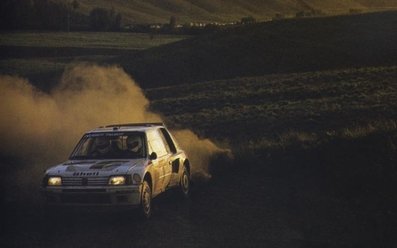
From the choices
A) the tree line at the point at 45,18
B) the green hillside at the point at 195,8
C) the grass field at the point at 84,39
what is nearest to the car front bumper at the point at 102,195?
the grass field at the point at 84,39

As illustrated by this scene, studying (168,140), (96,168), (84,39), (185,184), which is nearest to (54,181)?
(96,168)

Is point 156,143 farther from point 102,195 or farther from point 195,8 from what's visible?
point 195,8

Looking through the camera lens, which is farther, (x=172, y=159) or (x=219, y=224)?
(x=172, y=159)

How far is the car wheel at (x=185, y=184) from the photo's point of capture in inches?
585

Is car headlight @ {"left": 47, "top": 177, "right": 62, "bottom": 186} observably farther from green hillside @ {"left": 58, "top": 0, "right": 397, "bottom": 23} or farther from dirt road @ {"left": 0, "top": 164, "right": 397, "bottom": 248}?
green hillside @ {"left": 58, "top": 0, "right": 397, "bottom": 23}

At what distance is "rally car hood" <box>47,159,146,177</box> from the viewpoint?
12141 millimetres

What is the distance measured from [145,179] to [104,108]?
1320 cm

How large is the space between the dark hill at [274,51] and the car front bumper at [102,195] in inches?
2077

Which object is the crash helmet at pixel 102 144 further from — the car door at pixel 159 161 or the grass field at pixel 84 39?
the grass field at pixel 84 39

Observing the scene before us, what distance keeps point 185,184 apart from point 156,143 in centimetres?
148

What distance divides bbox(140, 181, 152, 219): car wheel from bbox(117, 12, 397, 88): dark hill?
5209cm

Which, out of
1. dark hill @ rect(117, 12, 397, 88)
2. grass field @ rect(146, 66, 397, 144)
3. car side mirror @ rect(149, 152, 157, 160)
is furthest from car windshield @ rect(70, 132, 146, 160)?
dark hill @ rect(117, 12, 397, 88)

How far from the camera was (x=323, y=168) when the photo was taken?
1709 centimetres

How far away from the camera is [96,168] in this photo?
40.4 feet
